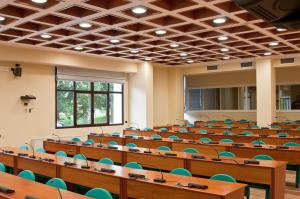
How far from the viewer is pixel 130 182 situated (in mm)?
4219

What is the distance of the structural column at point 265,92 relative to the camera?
12.1m

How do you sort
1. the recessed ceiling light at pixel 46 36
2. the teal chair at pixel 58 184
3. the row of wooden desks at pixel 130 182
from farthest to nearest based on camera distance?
the recessed ceiling light at pixel 46 36 → the teal chair at pixel 58 184 → the row of wooden desks at pixel 130 182

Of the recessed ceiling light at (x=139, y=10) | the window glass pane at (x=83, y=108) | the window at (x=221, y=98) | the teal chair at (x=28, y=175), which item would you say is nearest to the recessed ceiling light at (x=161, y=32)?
the recessed ceiling light at (x=139, y=10)

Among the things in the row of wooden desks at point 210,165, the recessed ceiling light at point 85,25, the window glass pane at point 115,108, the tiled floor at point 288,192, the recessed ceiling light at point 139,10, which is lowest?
the tiled floor at point 288,192

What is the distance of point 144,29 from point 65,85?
482cm

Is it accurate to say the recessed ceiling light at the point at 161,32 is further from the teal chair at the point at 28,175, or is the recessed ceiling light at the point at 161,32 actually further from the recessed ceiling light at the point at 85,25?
the teal chair at the point at 28,175

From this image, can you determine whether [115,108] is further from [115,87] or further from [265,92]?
[265,92]

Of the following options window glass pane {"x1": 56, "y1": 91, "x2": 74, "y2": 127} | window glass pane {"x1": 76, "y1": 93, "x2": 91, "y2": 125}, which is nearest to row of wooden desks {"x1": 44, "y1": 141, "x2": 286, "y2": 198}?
window glass pane {"x1": 56, "y1": 91, "x2": 74, "y2": 127}

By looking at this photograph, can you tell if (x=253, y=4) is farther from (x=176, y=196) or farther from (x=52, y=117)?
(x=52, y=117)

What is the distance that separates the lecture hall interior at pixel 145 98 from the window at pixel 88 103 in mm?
40

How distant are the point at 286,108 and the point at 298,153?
874 cm

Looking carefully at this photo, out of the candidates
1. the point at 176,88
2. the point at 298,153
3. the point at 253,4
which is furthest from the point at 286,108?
the point at 253,4

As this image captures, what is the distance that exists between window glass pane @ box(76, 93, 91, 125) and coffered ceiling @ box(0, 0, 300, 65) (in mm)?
1906

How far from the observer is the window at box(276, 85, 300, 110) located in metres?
14.4
